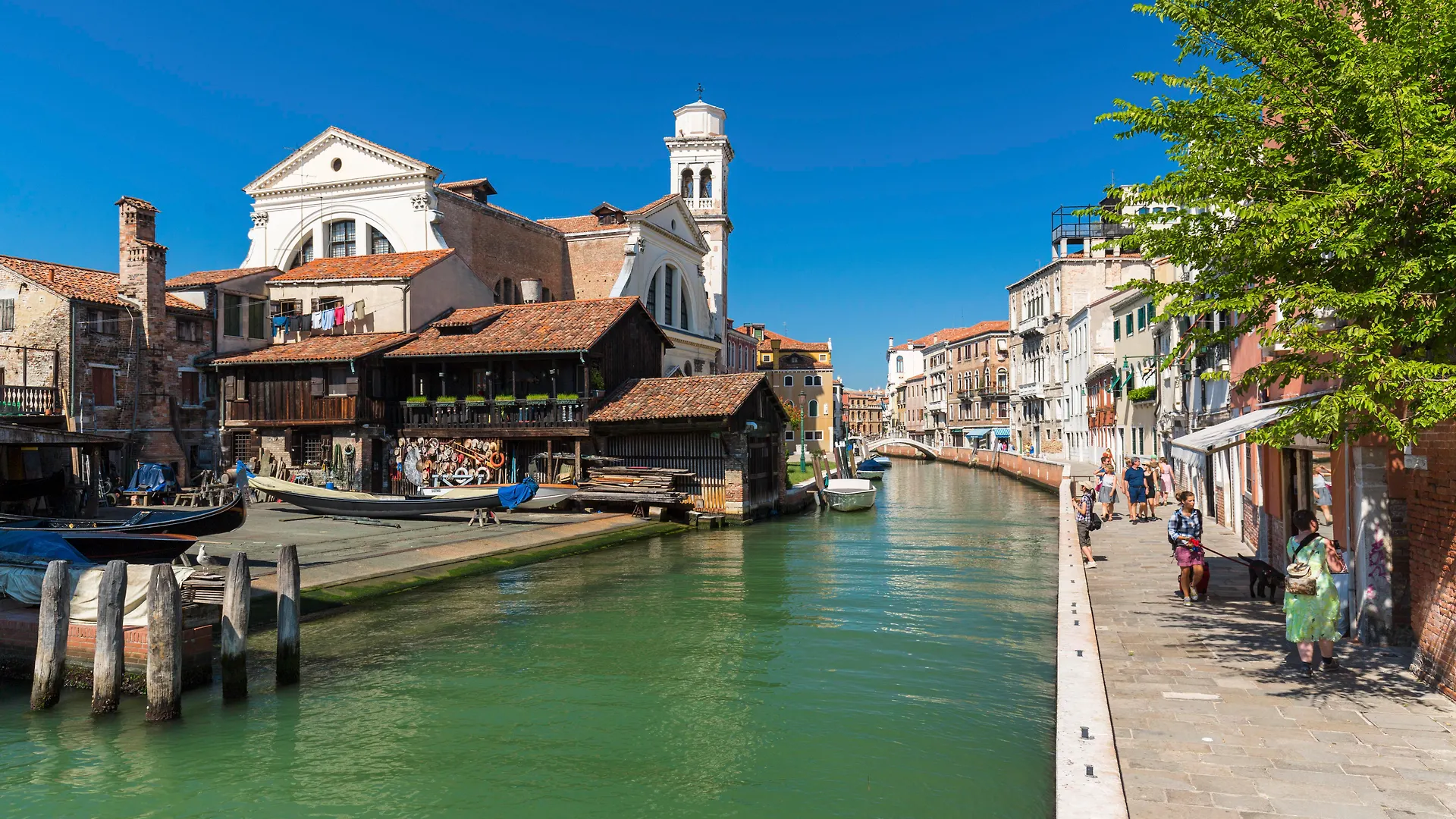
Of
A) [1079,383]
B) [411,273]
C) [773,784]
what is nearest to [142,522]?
[773,784]

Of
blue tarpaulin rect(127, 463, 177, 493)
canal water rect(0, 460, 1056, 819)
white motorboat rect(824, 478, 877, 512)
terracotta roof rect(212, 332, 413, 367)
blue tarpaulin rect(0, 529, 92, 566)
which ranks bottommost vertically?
canal water rect(0, 460, 1056, 819)

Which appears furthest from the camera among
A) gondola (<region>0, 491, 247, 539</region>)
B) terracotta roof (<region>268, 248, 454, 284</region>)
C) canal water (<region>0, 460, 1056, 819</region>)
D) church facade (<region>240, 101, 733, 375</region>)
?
church facade (<region>240, 101, 733, 375</region>)

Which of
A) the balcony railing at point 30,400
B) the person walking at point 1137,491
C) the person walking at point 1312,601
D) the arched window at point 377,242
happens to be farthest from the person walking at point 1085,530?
the arched window at point 377,242

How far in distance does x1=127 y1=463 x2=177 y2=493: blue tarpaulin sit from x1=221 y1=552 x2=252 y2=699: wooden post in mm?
17997

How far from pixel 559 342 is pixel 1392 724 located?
23825mm

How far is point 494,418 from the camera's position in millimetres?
28625

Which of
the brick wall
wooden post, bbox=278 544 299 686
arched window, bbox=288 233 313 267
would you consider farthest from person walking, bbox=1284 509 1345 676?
arched window, bbox=288 233 313 267

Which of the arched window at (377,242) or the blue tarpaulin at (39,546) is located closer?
the blue tarpaulin at (39,546)

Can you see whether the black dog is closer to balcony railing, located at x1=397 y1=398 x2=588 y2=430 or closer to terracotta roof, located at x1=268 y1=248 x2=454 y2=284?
balcony railing, located at x1=397 y1=398 x2=588 y2=430

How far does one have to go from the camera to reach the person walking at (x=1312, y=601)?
7770mm

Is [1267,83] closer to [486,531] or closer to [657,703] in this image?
[657,703]

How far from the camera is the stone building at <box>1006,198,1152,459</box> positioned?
55.7 metres

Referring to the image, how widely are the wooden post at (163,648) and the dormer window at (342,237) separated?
3247 cm

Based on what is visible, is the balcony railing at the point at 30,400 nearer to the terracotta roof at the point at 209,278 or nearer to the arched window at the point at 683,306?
the terracotta roof at the point at 209,278
